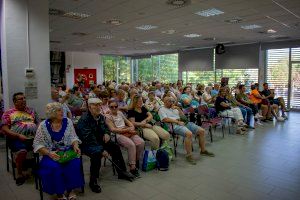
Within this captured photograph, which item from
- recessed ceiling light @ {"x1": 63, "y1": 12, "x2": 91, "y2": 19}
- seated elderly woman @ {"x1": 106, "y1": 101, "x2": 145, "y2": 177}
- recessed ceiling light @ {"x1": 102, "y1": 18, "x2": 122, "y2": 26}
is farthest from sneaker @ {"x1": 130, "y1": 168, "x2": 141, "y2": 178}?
recessed ceiling light @ {"x1": 102, "y1": 18, "x2": 122, "y2": 26}

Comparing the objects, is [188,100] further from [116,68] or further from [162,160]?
[116,68]

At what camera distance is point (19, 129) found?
3488 millimetres

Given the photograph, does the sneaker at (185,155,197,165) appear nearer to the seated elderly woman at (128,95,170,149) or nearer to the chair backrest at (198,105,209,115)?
the seated elderly woman at (128,95,170,149)

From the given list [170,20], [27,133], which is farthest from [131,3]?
[27,133]

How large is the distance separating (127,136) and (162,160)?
0.66 meters

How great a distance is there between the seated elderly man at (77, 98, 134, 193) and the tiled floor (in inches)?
6.1

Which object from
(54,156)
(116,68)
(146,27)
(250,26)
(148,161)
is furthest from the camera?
(116,68)

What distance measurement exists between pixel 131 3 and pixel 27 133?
338cm

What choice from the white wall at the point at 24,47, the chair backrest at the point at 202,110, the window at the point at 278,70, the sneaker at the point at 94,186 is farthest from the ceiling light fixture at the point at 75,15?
the window at the point at 278,70

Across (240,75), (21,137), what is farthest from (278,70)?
(21,137)

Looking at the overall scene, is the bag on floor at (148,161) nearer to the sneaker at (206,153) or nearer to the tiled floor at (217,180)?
the tiled floor at (217,180)

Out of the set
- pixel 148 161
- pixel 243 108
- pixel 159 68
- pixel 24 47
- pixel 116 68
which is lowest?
pixel 148 161

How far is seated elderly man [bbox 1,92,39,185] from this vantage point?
3.38m

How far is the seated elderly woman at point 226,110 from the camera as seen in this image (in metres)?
6.21
